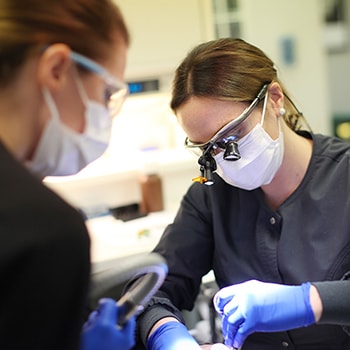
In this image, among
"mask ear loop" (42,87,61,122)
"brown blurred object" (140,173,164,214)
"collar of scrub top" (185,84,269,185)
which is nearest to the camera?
"mask ear loop" (42,87,61,122)

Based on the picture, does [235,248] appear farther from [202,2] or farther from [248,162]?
[202,2]

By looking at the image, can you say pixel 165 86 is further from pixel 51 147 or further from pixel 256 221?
pixel 51 147

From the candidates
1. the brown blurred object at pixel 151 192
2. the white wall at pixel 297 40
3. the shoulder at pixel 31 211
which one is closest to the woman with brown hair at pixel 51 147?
the shoulder at pixel 31 211

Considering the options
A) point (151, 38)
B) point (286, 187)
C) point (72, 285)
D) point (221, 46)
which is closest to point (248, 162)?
point (286, 187)

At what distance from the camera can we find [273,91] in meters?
1.16

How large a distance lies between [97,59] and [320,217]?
0.69 metres

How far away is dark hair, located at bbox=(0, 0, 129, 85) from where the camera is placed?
60 cm

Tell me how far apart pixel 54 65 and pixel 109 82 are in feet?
0.38

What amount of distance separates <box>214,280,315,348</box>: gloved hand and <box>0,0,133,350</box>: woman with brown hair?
0.34 meters

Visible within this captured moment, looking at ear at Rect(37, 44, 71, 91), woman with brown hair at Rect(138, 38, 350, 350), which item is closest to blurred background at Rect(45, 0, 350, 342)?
woman with brown hair at Rect(138, 38, 350, 350)

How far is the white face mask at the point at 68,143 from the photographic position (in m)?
0.67

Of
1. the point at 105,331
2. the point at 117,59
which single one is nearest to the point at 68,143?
the point at 117,59

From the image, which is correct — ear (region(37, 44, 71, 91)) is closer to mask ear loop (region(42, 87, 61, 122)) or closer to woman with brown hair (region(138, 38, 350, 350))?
mask ear loop (region(42, 87, 61, 122))

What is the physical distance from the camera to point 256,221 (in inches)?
47.7
